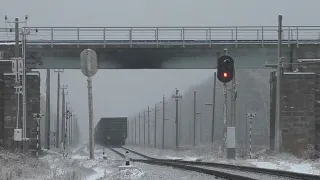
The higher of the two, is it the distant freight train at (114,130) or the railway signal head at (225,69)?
the railway signal head at (225,69)

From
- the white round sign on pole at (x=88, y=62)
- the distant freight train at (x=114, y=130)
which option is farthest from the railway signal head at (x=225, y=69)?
the distant freight train at (x=114, y=130)

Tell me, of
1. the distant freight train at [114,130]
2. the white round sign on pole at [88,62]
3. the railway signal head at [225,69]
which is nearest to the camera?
the white round sign on pole at [88,62]

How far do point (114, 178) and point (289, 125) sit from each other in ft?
95.5

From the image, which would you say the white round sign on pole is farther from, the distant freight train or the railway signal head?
the distant freight train

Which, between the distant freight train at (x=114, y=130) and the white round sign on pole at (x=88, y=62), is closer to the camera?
the white round sign on pole at (x=88, y=62)

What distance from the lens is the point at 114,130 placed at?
85188mm

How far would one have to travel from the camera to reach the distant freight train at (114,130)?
273ft

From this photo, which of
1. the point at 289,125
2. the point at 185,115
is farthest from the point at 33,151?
the point at 185,115

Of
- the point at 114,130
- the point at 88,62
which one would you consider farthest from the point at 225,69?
the point at 114,130

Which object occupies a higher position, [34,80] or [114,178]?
[34,80]

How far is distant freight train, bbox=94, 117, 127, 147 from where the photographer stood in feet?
273

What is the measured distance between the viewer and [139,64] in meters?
46.0

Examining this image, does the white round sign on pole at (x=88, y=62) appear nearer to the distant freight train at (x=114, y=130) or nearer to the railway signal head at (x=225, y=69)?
the railway signal head at (x=225, y=69)

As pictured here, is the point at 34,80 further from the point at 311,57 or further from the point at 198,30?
the point at 311,57
